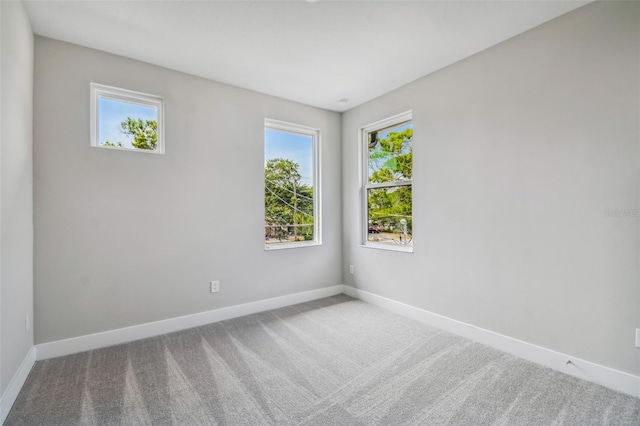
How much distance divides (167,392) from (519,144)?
3109 millimetres

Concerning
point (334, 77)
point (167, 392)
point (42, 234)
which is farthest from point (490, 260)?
point (42, 234)

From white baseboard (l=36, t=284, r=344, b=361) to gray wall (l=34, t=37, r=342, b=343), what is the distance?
0.18 feet

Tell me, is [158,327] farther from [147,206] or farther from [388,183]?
[388,183]

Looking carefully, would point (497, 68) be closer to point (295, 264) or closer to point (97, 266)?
point (295, 264)

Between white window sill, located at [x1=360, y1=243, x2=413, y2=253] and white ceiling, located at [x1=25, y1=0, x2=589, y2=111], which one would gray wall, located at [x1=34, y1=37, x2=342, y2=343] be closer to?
white ceiling, located at [x1=25, y1=0, x2=589, y2=111]

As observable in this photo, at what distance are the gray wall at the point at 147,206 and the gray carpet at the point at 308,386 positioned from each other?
45cm

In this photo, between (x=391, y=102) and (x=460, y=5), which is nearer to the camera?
(x=460, y=5)

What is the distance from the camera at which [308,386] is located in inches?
78.2

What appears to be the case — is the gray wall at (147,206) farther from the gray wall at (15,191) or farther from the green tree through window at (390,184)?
the green tree through window at (390,184)

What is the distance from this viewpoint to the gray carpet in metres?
1.69

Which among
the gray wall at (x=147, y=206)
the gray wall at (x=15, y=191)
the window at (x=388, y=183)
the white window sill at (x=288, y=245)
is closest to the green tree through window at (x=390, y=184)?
the window at (x=388, y=183)

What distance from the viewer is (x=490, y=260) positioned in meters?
2.57

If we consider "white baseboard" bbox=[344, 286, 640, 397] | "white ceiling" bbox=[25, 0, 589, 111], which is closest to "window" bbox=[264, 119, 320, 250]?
"white ceiling" bbox=[25, 0, 589, 111]

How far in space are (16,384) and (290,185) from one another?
284cm
